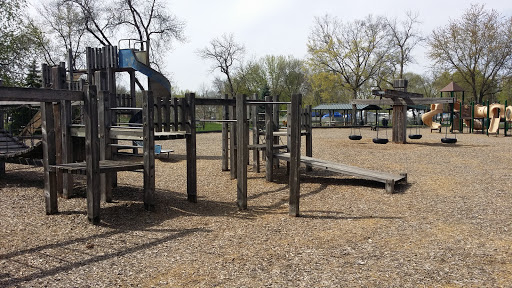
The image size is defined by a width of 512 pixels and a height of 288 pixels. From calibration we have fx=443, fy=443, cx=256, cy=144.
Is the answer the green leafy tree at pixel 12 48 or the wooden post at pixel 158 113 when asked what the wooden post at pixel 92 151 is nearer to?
the wooden post at pixel 158 113

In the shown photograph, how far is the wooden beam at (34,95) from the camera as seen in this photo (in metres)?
4.85

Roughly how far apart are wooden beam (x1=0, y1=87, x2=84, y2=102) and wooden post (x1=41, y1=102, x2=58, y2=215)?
18.6 inches

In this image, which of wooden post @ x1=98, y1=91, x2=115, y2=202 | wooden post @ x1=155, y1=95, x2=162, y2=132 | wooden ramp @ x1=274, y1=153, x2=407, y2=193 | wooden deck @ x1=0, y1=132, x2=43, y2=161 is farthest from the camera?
wooden deck @ x1=0, y1=132, x2=43, y2=161

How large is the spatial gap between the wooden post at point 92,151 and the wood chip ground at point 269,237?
0.25 metres

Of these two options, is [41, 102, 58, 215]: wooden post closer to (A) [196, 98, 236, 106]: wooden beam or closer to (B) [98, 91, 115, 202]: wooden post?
(B) [98, 91, 115, 202]: wooden post

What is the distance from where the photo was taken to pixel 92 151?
591 centimetres

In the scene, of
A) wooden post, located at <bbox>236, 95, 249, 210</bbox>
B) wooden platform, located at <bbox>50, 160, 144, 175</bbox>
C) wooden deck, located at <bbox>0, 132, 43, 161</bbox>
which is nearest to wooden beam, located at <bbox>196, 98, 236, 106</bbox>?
wooden post, located at <bbox>236, 95, 249, 210</bbox>

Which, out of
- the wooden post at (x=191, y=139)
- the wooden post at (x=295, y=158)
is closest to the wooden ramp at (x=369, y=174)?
the wooden post at (x=295, y=158)

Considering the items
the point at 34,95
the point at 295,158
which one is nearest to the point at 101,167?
the point at 34,95

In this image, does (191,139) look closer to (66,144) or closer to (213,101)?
(213,101)

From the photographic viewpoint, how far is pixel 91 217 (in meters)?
6.00

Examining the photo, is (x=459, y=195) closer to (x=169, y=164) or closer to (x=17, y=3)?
(x=169, y=164)

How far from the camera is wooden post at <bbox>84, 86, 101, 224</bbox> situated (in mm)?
5863

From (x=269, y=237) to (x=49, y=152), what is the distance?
3.39 meters
